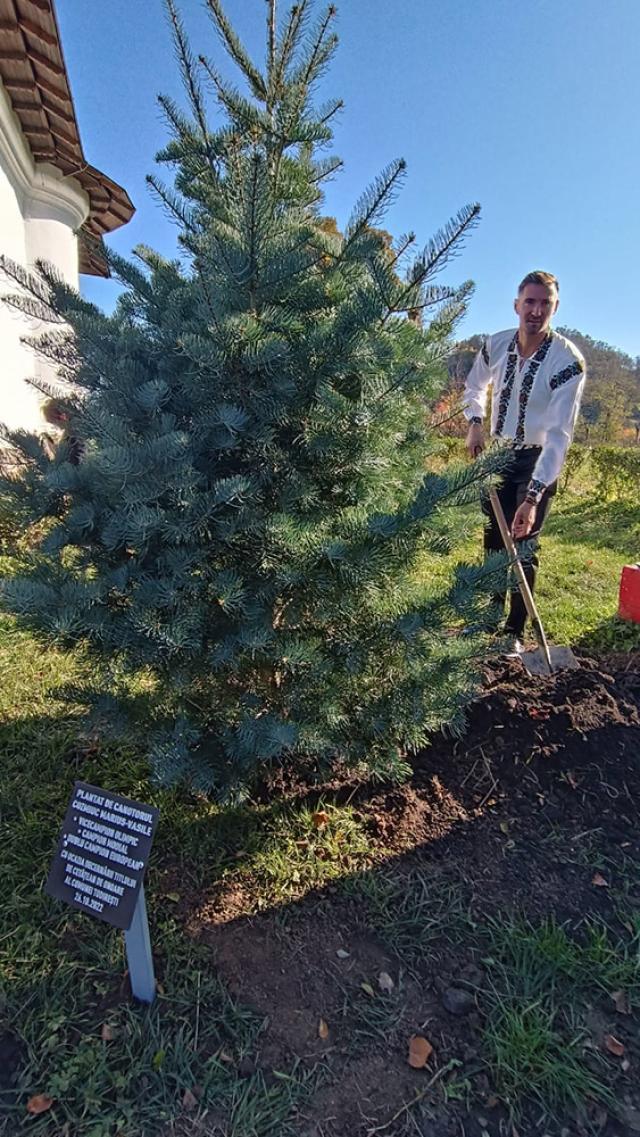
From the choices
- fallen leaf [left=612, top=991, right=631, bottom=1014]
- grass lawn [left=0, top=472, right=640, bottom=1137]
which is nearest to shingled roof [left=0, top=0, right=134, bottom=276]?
grass lawn [left=0, top=472, right=640, bottom=1137]

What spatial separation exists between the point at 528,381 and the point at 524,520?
0.77m

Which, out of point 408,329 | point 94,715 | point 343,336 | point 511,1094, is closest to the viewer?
point 511,1094

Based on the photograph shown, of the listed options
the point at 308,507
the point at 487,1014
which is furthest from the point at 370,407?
the point at 487,1014

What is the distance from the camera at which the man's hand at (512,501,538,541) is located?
10.1ft

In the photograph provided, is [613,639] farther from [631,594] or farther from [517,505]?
[517,505]

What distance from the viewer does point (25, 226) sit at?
6.88 metres

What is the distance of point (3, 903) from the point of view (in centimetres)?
188

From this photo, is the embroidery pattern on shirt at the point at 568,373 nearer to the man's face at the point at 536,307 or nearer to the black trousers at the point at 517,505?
the man's face at the point at 536,307

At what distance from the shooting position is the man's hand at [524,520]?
10.1 ft

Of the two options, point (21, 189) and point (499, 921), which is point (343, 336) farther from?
point (21, 189)

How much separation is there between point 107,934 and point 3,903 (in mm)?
391

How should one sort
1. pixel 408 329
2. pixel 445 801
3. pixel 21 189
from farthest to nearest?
pixel 21 189 < pixel 445 801 < pixel 408 329

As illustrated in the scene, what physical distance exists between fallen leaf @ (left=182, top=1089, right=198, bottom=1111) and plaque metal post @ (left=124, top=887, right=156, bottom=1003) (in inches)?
9.7

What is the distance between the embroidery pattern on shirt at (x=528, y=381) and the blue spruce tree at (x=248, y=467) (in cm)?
142
